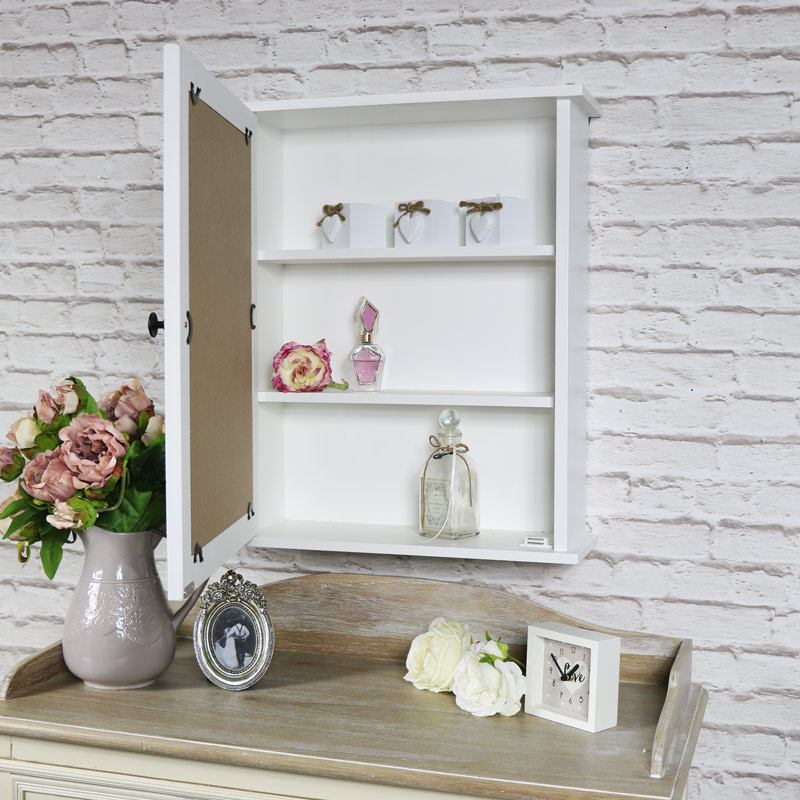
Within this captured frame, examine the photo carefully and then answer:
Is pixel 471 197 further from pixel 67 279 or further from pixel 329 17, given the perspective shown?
pixel 67 279

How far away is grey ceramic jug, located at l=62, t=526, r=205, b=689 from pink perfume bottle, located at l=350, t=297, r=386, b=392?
51 cm

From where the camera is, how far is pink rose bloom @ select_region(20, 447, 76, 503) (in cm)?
147

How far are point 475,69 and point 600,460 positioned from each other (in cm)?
81

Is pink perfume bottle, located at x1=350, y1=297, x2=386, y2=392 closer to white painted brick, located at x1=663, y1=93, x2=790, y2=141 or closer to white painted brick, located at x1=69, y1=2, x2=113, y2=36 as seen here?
white painted brick, located at x1=663, y1=93, x2=790, y2=141

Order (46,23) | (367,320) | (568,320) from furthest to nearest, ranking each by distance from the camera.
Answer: (46,23) → (367,320) → (568,320)

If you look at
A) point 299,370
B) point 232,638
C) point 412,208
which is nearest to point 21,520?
point 232,638

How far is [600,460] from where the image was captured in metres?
1.82

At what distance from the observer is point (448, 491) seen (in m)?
1.76

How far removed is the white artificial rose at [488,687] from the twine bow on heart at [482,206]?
2.63 feet

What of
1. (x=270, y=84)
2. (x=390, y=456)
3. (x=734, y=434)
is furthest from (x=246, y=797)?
(x=270, y=84)

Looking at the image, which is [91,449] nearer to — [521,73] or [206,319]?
[206,319]

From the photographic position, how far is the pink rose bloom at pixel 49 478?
147 cm

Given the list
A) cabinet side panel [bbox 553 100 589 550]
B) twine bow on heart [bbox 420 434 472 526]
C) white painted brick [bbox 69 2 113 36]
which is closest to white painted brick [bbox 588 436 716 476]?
cabinet side panel [bbox 553 100 589 550]

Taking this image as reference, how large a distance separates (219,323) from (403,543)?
52cm
